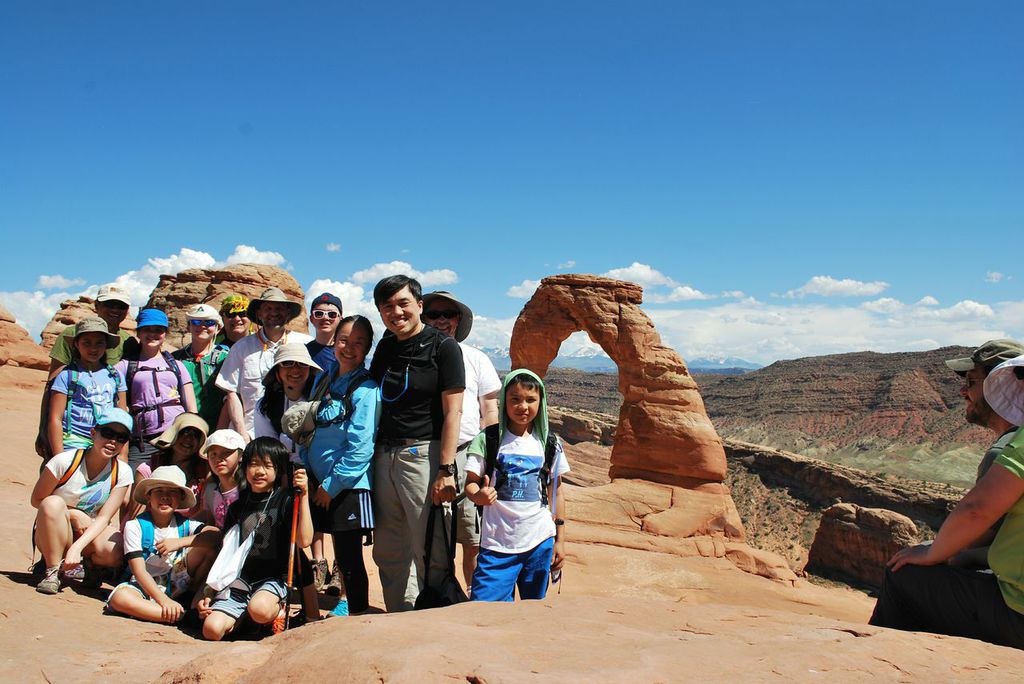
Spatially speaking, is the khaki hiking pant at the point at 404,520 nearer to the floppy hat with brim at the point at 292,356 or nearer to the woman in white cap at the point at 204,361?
the floppy hat with brim at the point at 292,356

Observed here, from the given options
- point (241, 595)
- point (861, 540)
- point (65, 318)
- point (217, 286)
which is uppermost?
point (217, 286)

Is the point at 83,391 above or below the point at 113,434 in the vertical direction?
above

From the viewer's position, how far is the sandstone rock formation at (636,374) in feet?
47.2

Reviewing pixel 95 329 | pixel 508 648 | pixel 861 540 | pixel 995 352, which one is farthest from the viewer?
pixel 861 540

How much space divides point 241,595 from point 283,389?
4.36 feet

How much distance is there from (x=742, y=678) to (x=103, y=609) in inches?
147

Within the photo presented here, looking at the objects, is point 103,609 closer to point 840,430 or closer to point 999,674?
point 999,674

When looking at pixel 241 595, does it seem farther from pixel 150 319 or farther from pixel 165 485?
pixel 150 319

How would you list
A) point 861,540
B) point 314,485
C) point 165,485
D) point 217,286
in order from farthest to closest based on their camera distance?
point 217,286 → point 861,540 → point 165,485 → point 314,485

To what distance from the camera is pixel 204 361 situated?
206 inches

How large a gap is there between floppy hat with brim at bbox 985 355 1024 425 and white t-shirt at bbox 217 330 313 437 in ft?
14.7

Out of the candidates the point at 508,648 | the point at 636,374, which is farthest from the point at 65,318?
the point at 508,648

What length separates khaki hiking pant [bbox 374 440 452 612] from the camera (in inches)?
151

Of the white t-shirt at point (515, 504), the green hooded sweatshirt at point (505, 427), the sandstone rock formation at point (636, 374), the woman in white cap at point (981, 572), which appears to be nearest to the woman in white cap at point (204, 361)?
the green hooded sweatshirt at point (505, 427)
